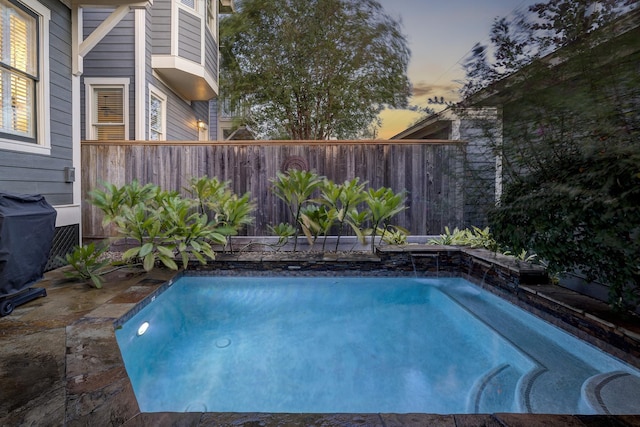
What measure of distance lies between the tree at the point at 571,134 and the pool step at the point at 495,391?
799 millimetres

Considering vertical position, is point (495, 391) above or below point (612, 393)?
below

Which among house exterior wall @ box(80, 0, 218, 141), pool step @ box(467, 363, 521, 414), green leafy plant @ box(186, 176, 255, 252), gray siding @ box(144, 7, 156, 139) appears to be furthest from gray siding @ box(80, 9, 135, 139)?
pool step @ box(467, 363, 521, 414)

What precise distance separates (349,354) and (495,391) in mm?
986

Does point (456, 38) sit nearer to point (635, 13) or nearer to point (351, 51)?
point (635, 13)

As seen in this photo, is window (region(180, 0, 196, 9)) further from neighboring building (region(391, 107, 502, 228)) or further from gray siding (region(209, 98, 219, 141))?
neighboring building (region(391, 107, 502, 228))

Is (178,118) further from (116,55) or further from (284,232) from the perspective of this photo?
(284,232)

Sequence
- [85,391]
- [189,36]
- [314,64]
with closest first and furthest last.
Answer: [85,391]
[189,36]
[314,64]

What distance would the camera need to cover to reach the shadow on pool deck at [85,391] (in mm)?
1215

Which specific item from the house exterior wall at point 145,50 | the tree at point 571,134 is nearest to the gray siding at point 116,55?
the house exterior wall at point 145,50

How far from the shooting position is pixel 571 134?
6.99 feet

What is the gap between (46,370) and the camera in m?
1.54

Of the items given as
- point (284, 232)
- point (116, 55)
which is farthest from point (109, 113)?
point (284, 232)

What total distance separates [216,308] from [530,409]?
8.83 feet

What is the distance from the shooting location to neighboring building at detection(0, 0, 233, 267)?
3.31m
